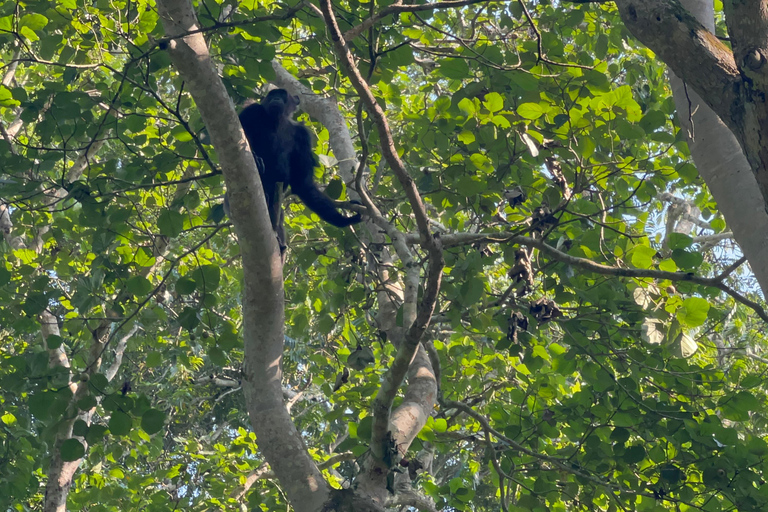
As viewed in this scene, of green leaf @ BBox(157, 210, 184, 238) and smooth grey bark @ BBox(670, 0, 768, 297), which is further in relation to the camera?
green leaf @ BBox(157, 210, 184, 238)

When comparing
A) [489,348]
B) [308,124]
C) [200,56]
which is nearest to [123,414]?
[200,56]

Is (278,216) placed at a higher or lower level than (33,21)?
lower

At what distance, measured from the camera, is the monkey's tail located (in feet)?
15.4

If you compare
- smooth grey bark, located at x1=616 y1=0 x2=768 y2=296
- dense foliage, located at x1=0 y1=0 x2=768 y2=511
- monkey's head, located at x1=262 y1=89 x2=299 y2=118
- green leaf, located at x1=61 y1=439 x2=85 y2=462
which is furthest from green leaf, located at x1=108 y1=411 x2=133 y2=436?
monkey's head, located at x1=262 y1=89 x2=299 y2=118

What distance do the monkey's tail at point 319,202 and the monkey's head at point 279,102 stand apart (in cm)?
61

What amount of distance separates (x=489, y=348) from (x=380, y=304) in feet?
3.47

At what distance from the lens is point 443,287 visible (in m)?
3.80

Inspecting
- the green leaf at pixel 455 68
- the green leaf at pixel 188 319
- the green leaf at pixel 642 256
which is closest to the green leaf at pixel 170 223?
the green leaf at pixel 188 319

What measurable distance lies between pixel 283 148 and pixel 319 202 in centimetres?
61

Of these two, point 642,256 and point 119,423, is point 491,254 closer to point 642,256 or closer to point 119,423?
point 642,256

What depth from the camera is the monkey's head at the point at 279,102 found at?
16.7 ft

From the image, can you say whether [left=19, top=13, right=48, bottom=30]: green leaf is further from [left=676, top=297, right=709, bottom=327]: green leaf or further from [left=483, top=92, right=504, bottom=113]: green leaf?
[left=676, top=297, right=709, bottom=327]: green leaf

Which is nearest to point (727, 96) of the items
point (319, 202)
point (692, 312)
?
point (692, 312)

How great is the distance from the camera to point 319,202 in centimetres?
491
